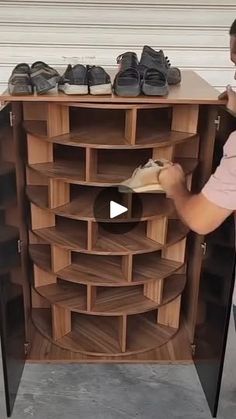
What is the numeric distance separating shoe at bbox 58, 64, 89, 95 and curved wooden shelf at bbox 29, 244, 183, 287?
71cm

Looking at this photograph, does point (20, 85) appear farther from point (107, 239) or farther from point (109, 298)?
point (109, 298)

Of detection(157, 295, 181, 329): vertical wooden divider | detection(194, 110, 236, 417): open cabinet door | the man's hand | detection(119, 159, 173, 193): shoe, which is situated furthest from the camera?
detection(157, 295, 181, 329): vertical wooden divider

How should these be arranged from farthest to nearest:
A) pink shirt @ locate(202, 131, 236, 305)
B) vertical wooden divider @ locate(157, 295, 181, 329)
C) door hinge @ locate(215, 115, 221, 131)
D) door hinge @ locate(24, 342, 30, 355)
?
vertical wooden divider @ locate(157, 295, 181, 329), door hinge @ locate(24, 342, 30, 355), door hinge @ locate(215, 115, 221, 131), pink shirt @ locate(202, 131, 236, 305)

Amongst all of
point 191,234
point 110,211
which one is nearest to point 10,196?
point 110,211

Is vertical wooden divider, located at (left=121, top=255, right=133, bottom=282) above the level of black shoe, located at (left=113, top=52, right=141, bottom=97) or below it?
Answer: below

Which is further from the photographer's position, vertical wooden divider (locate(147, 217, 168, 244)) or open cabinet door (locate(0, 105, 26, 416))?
vertical wooden divider (locate(147, 217, 168, 244))

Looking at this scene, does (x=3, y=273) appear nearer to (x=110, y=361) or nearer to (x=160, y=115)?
(x=110, y=361)

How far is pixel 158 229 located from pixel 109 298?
0.38 metres

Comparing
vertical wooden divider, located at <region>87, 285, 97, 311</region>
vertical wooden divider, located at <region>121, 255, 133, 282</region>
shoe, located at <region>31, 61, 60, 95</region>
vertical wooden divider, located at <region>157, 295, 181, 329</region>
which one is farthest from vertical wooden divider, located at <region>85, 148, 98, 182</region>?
vertical wooden divider, located at <region>157, 295, 181, 329</region>

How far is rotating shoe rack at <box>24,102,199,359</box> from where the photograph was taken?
1837 millimetres

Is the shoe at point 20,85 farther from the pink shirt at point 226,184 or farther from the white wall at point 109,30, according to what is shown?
the pink shirt at point 226,184

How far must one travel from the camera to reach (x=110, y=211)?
6.29 feet

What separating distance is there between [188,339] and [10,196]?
1.03 metres

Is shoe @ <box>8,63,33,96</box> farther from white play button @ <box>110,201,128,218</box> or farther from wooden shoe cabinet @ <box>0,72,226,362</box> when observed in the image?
white play button @ <box>110,201,128,218</box>
